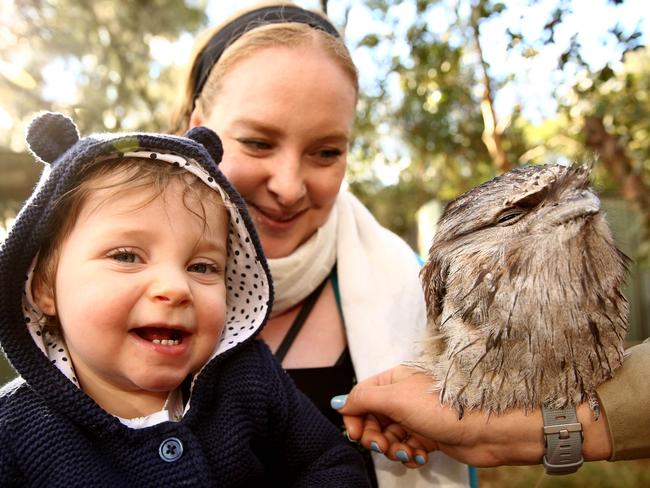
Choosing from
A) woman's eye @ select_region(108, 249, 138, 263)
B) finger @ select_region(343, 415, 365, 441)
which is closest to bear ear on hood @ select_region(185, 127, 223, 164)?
woman's eye @ select_region(108, 249, 138, 263)

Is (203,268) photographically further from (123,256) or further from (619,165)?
(619,165)

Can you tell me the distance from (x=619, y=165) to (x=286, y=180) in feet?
12.6

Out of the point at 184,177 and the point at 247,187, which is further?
the point at 247,187

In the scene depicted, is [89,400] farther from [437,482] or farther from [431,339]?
[437,482]

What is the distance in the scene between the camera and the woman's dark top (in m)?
2.22

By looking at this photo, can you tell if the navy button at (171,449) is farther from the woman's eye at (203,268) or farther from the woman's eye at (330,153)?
the woman's eye at (330,153)

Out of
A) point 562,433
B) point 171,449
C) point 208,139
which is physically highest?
point 208,139

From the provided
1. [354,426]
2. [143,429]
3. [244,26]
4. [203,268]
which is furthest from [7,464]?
[244,26]

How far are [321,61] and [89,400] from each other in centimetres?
140

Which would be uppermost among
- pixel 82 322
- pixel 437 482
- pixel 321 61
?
pixel 321 61

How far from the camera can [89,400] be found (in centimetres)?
155

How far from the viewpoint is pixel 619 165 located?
16.2 feet

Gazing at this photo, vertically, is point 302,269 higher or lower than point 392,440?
higher

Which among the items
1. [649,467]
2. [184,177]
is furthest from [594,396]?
[649,467]
